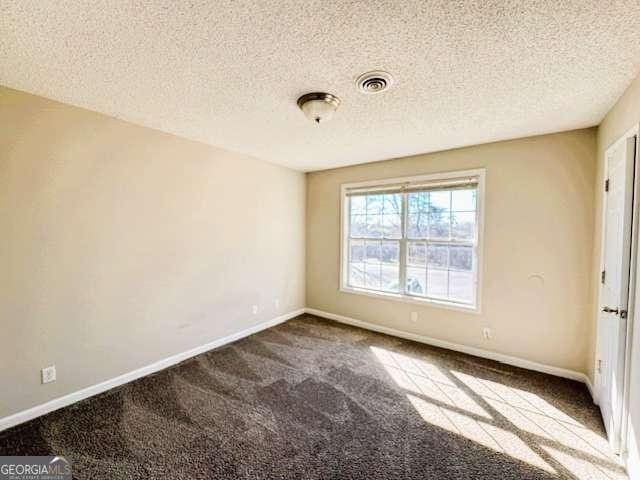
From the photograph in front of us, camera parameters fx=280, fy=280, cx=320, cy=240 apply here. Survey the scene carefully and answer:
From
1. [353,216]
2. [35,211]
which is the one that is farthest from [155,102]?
[353,216]

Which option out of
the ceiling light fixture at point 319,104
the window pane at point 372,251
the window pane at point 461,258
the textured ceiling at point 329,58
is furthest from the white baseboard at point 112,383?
the ceiling light fixture at point 319,104

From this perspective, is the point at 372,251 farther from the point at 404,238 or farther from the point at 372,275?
the point at 404,238

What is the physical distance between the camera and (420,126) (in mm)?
2631

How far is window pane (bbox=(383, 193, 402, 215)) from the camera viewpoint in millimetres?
3855

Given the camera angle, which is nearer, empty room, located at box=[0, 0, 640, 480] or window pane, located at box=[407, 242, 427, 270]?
empty room, located at box=[0, 0, 640, 480]

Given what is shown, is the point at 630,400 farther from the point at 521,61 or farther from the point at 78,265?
the point at 78,265

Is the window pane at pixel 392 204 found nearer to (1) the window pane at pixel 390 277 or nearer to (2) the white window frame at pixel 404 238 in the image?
(2) the white window frame at pixel 404 238

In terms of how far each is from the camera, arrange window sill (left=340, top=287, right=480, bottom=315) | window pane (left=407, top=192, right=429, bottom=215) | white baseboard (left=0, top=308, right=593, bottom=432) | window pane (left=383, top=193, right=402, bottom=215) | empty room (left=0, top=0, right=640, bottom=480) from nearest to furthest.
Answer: empty room (left=0, top=0, right=640, bottom=480) → white baseboard (left=0, top=308, right=593, bottom=432) → window sill (left=340, top=287, right=480, bottom=315) → window pane (left=407, top=192, right=429, bottom=215) → window pane (left=383, top=193, right=402, bottom=215)

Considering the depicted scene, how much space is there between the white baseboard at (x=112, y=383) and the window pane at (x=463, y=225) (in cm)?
288

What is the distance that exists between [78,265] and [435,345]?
12.5ft

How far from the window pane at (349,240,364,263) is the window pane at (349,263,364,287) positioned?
3.0 inches

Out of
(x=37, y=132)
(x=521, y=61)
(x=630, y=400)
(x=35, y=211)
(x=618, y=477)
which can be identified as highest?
(x=521, y=61)

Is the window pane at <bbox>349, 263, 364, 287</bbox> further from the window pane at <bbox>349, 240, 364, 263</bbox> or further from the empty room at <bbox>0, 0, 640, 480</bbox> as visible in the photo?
the empty room at <bbox>0, 0, 640, 480</bbox>

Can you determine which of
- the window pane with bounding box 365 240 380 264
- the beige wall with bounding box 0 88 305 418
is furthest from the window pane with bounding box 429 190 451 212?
the beige wall with bounding box 0 88 305 418
